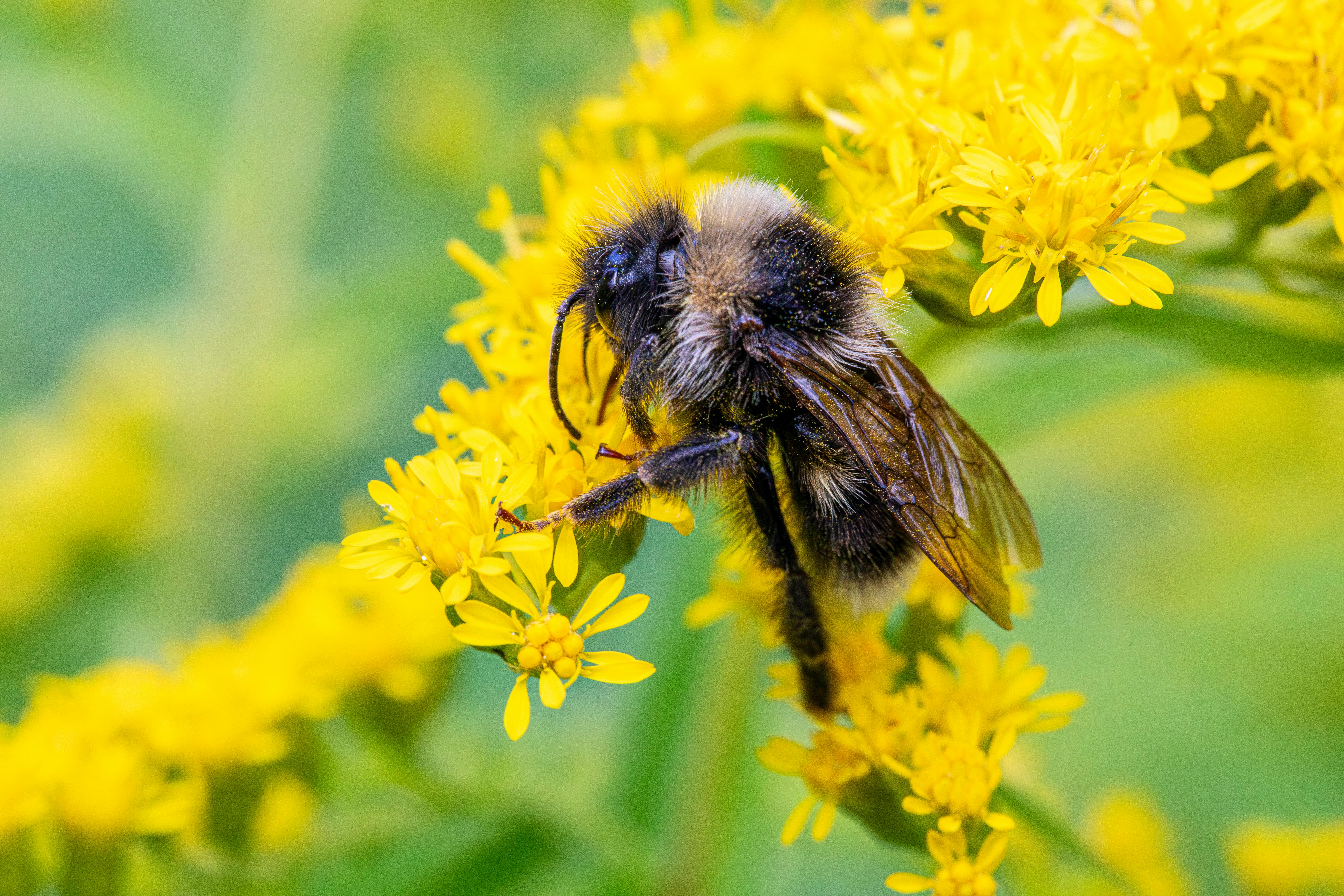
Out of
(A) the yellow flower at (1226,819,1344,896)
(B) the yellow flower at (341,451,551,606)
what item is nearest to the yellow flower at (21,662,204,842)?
(B) the yellow flower at (341,451,551,606)

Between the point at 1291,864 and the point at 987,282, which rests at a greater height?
the point at 987,282

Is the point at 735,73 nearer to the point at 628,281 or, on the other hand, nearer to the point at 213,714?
the point at 628,281

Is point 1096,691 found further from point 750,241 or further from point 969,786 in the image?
point 750,241

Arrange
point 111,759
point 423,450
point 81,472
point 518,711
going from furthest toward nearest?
point 423,450 < point 81,472 < point 111,759 < point 518,711

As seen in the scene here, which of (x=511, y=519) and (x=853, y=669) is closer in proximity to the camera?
(x=511, y=519)

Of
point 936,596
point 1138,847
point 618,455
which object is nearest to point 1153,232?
point 936,596

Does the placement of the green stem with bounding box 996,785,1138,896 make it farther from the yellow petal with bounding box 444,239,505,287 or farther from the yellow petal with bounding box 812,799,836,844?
the yellow petal with bounding box 444,239,505,287

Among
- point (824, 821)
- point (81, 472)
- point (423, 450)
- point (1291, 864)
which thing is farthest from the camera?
point (423, 450)

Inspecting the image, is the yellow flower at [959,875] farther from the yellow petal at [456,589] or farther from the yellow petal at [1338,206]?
the yellow petal at [1338,206]
